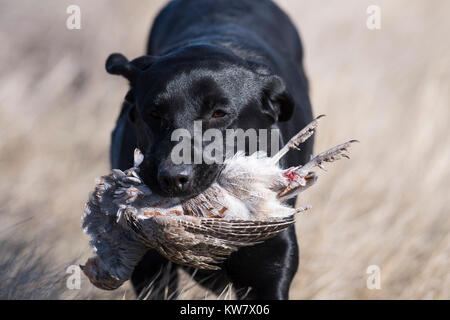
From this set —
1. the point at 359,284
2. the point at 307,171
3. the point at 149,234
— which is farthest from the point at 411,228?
the point at 149,234

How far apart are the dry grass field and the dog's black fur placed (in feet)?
1.29

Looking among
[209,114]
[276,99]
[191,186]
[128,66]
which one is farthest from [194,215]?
[128,66]

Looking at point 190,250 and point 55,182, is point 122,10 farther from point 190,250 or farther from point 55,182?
point 190,250

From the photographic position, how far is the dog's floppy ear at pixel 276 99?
9.93 feet

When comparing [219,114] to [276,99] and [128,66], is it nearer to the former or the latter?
[276,99]

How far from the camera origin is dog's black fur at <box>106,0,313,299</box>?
2.54 m

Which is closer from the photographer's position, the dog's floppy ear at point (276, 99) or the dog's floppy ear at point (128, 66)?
the dog's floppy ear at point (276, 99)

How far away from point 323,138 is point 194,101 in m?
2.31

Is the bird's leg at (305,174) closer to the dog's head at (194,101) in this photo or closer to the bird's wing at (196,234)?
the bird's wing at (196,234)

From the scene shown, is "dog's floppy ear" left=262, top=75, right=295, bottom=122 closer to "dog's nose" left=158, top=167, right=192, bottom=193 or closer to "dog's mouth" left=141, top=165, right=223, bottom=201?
"dog's mouth" left=141, top=165, right=223, bottom=201

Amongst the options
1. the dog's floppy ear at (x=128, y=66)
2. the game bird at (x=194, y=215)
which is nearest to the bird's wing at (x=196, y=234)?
the game bird at (x=194, y=215)

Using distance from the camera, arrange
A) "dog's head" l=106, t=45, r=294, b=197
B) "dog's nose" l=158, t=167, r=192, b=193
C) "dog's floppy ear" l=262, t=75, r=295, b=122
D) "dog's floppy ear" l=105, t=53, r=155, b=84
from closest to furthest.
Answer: "dog's nose" l=158, t=167, r=192, b=193, "dog's head" l=106, t=45, r=294, b=197, "dog's floppy ear" l=262, t=75, r=295, b=122, "dog's floppy ear" l=105, t=53, r=155, b=84

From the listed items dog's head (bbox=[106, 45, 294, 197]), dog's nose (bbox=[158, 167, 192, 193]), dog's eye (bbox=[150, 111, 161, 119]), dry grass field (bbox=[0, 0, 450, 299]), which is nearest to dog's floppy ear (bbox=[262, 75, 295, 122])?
dog's head (bbox=[106, 45, 294, 197])
